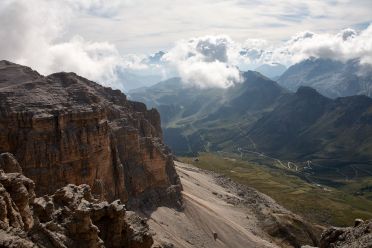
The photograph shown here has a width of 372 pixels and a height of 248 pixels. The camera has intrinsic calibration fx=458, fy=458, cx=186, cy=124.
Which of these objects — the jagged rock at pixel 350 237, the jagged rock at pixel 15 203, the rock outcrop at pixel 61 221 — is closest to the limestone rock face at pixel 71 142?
the rock outcrop at pixel 61 221

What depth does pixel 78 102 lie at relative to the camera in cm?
12444

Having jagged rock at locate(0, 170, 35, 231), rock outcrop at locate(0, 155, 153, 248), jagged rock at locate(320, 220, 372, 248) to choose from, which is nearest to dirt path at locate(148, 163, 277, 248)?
rock outcrop at locate(0, 155, 153, 248)

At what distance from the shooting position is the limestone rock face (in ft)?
350

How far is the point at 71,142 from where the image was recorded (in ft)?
372

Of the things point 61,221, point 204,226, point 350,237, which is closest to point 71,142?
point 204,226

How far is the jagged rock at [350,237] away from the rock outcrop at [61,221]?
91.8 ft

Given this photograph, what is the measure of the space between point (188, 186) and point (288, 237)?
48.7 meters

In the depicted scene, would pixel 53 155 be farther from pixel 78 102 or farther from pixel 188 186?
pixel 188 186

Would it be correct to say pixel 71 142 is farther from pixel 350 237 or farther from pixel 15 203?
pixel 350 237

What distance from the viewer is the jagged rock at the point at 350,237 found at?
5784 centimetres

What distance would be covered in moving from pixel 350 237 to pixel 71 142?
71.3 m

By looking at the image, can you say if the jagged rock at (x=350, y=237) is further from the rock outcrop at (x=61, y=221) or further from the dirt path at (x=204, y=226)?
the dirt path at (x=204, y=226)

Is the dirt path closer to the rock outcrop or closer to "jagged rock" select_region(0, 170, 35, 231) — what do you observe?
the rock outcrop

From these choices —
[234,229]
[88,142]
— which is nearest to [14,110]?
[88,142]
